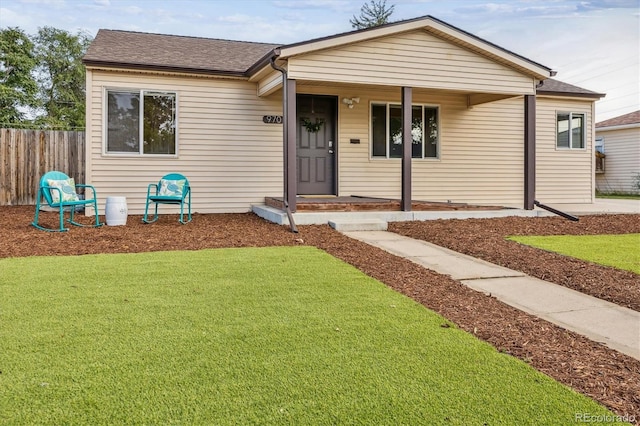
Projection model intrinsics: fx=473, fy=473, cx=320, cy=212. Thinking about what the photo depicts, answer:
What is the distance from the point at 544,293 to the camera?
375 centimetres

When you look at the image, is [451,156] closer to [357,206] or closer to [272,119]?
[357,206]

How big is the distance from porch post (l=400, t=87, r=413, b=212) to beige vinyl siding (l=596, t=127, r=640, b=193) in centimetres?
1622

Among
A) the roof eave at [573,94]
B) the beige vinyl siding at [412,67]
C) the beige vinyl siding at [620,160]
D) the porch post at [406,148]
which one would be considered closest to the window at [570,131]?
the roof eave at [573,94]

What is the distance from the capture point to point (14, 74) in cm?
1850

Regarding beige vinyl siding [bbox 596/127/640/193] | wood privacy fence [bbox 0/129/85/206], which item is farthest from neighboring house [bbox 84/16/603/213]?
beige vinyl siding [bbox 596/127/640/193]

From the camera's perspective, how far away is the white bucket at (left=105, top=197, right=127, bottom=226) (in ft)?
23.4

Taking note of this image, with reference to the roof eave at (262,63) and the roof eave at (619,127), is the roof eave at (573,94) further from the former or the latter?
the roof eave at (619,127)

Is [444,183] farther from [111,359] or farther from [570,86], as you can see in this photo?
[111,359]

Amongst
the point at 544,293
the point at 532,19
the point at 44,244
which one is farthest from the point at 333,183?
the point at 532,19

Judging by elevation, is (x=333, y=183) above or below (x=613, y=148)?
below

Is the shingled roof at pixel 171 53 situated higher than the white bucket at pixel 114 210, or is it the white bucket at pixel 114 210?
the shingled roof at pixel 171 53

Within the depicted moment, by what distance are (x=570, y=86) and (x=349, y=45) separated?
712cm

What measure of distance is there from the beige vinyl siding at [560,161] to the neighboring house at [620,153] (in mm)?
9766

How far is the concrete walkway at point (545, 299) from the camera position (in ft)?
9.28
